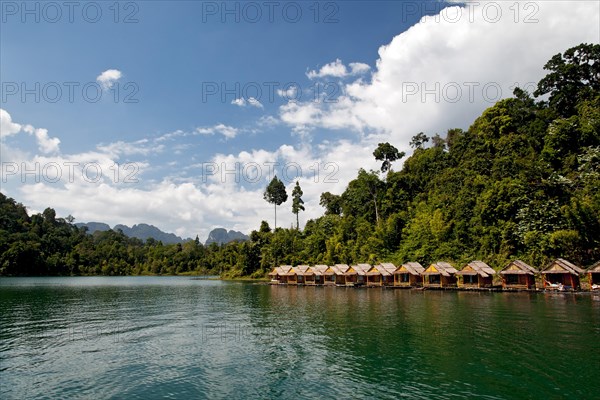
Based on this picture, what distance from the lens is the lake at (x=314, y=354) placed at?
1569 cm

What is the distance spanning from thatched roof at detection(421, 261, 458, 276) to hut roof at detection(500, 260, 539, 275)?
294 inches

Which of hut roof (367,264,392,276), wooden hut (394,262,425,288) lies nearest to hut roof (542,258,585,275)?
wooden hut (394,262,425,288)

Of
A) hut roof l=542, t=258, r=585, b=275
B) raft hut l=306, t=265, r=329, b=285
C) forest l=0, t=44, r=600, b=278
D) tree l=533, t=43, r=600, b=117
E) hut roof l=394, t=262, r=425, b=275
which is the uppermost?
tree l=533, t=43, r=600, b=117

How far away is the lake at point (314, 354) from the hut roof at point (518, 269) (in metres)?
11.2

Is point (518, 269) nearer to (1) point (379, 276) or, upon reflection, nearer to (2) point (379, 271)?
(2) point (379, 271)

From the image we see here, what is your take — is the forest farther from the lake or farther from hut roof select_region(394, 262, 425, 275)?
the lake

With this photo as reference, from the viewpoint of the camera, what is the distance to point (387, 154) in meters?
94.5

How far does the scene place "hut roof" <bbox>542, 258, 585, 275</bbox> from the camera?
145 ft

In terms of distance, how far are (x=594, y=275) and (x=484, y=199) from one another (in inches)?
731

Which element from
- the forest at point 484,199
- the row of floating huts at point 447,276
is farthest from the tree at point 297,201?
the row of floating huts at point 447,276

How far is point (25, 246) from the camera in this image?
12519cm

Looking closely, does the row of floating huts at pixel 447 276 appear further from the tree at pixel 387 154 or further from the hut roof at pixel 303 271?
the tree at pixel 387 154

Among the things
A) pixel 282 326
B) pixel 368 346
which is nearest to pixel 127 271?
pixel 282 326

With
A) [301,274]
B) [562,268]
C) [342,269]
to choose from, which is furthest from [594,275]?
[301,274]
